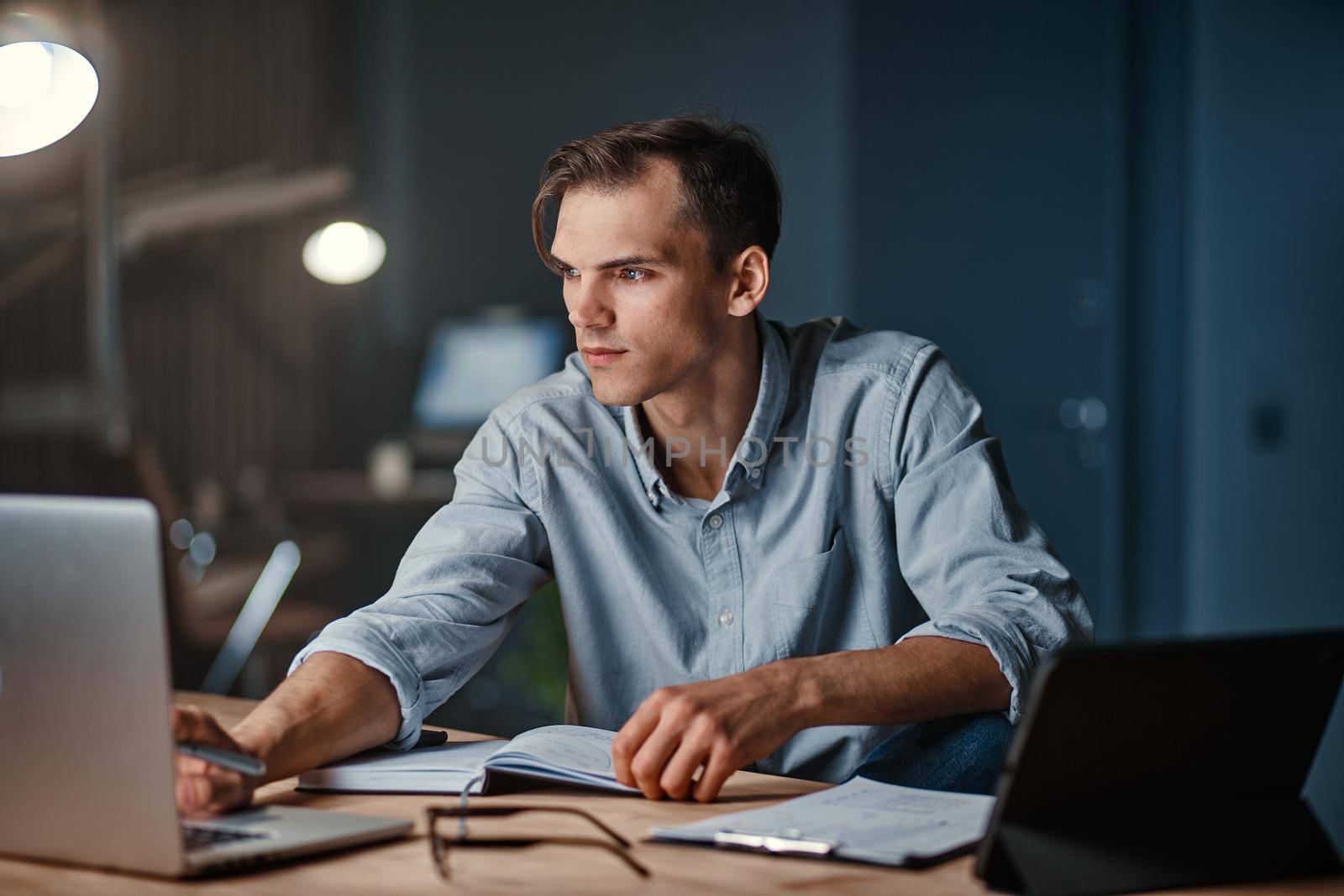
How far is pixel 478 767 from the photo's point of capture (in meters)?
1.16

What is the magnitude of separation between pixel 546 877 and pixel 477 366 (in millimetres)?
3665

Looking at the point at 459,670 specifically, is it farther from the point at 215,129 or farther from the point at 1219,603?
the point at 215,129

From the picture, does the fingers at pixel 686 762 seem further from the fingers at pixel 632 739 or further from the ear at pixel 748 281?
the ear at pixel 748 281

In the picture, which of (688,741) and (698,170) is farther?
(698,170)

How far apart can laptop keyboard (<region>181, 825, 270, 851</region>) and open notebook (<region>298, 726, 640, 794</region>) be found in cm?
20

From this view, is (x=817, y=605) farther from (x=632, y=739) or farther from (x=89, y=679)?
(x=89, y=679)

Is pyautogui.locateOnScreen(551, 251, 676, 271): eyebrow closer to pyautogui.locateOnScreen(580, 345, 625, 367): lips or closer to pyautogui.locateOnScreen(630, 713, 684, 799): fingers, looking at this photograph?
pyautogui.locateOnScreen(580, 345, 625, 367): lips

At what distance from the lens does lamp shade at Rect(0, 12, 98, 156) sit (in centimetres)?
140

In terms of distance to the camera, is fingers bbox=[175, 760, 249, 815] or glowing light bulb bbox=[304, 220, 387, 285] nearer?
fingers bbox=[175, 760, 249, 815]

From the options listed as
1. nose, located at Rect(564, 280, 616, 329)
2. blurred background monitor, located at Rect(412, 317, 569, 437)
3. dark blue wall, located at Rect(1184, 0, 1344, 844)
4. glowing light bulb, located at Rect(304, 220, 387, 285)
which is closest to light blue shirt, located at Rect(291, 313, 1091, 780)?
nose, located at Rect(564, 280, 616, 329)

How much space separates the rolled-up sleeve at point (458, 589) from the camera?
132 cm

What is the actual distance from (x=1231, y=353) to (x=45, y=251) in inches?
152

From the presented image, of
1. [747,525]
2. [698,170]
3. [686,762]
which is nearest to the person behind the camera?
[686,762]

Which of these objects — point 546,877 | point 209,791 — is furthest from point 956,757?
point 209,791
